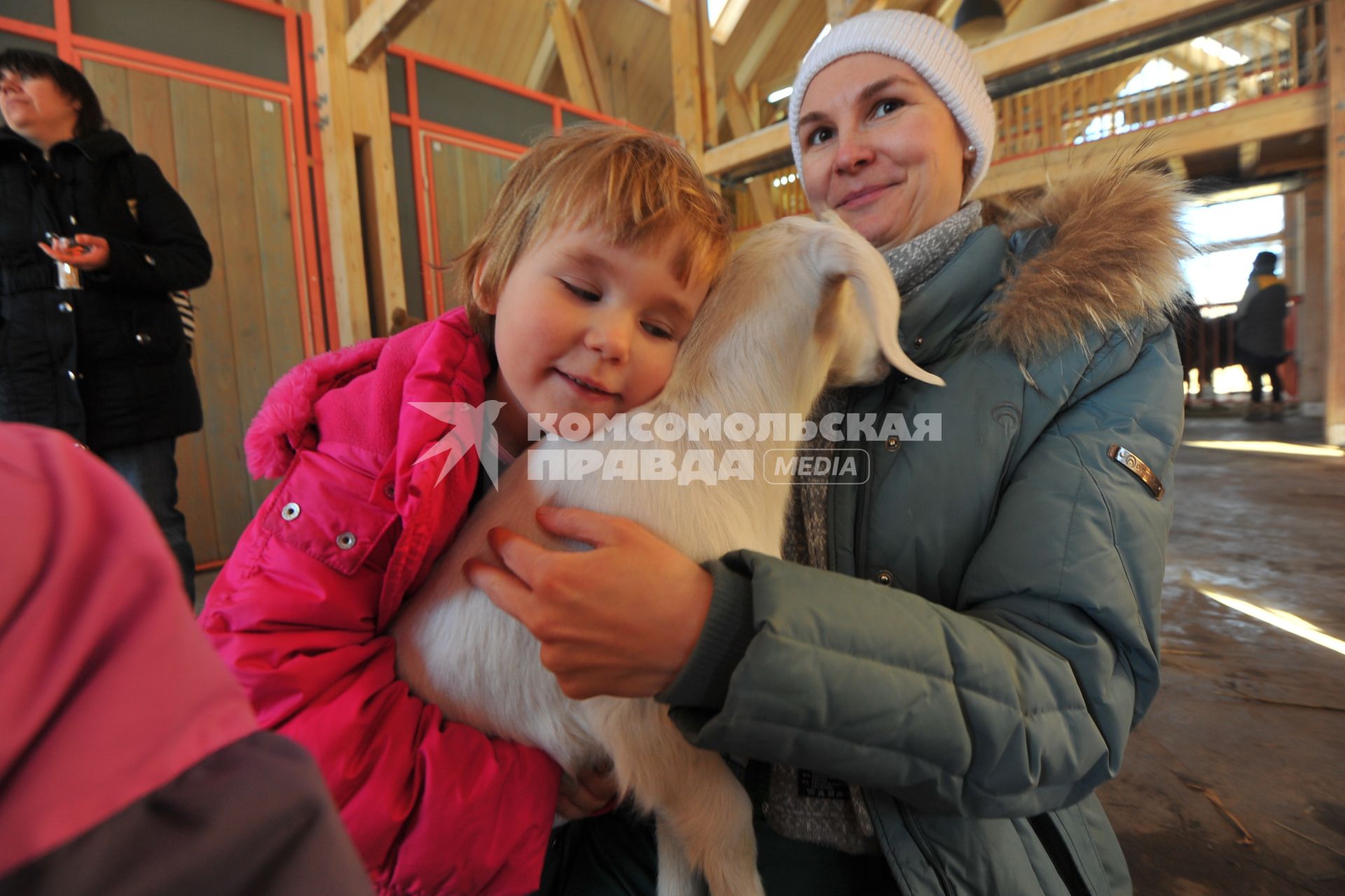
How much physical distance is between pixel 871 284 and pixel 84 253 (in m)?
2.13

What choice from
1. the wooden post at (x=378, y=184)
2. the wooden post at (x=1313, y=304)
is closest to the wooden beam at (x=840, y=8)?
the wooden post at (x=378, y=184)

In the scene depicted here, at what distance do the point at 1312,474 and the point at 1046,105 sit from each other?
3933mm

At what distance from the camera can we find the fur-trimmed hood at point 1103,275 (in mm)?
847

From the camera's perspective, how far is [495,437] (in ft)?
3.08

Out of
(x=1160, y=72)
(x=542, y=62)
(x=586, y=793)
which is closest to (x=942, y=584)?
(x=586, y=793)

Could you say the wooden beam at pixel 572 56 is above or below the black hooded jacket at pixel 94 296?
above

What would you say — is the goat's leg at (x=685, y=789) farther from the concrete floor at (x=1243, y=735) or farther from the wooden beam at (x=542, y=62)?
the wooden beam at (x=542, y=62)

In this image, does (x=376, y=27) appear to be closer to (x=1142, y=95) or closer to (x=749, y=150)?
(x=749, y=150)

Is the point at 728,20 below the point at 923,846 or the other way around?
the other way around

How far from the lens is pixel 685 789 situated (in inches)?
30.8

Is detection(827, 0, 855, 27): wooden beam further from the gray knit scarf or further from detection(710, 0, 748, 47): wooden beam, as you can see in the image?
detection(710, 0, 748, 47): wooden beam

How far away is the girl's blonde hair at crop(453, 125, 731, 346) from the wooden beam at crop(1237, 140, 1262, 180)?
22.6 ft

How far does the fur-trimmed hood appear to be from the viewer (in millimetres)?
847

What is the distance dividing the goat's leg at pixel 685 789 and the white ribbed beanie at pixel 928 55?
0.98 meters
